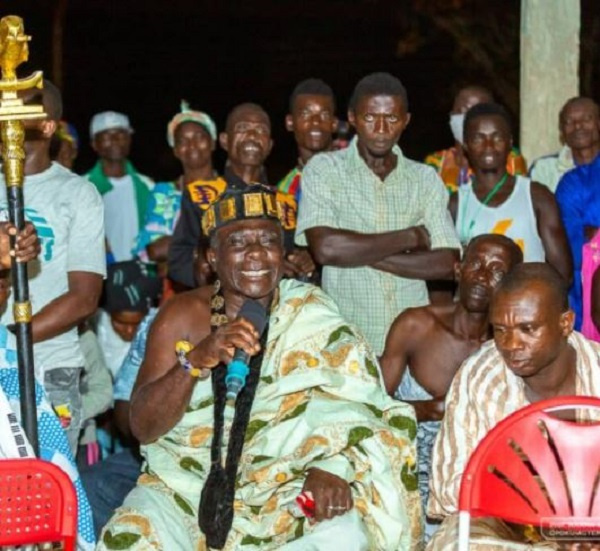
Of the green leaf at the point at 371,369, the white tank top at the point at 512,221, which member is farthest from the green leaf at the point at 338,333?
the white tank top at the point at 512,221

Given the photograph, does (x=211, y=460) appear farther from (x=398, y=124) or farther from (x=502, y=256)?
(x=398, y=124)

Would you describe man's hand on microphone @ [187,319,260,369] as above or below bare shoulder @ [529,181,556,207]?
below

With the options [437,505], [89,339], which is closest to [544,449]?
[437,505]

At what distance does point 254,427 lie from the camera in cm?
527

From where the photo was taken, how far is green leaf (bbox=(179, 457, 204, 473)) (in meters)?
5.26

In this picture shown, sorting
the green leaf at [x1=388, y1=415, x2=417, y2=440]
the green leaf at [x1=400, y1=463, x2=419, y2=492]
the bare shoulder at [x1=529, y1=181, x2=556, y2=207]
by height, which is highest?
the bare shoulder at [x1=529, y1=181, x2=556, y2=207]

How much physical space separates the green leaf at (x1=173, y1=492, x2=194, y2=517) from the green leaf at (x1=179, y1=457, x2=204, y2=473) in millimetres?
111

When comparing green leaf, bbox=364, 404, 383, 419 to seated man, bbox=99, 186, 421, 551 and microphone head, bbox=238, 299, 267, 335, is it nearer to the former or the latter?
seated man, bbox=99, 186, 421, 551

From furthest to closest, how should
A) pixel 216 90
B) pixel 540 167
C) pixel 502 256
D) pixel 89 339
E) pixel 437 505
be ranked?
pixel 216 90, pixel 540 167, pixel 89 339, pixel 502 256, pixel 437 505

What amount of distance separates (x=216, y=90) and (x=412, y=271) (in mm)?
6244

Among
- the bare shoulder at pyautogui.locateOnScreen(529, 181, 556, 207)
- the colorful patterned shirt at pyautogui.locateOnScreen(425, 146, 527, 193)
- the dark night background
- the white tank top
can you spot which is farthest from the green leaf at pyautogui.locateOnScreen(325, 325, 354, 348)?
the dark night background

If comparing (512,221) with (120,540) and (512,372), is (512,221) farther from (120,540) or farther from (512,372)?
(120,540)

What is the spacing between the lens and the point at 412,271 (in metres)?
6.55

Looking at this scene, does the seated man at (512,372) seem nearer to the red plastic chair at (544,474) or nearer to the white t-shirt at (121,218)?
the red plastic chair at (544,474)
